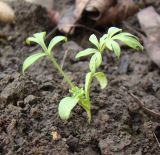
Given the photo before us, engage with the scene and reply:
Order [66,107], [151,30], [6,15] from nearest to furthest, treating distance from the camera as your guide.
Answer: [66,107] → [151,30] → [6,15]

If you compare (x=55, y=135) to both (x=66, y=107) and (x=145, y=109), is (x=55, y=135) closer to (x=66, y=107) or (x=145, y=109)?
(x=66, y=107)

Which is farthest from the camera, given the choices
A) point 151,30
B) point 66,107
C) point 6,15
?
point 6,15

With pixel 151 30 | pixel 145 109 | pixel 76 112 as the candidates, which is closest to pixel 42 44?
pixel 76 112

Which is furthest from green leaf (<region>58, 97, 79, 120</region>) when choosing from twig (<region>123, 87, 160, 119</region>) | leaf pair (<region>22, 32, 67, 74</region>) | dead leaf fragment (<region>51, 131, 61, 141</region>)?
twig (<region>123, 87, 160, 119</region>)

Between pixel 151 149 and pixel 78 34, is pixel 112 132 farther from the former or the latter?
pixel 78 34

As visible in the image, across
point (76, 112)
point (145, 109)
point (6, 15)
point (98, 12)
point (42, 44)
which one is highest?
point (6, 15)

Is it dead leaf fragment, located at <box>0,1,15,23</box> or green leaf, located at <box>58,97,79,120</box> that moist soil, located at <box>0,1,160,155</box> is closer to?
green leaf, located at <box>58,97,79,120</box>

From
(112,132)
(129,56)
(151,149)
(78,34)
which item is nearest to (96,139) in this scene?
(112,132)

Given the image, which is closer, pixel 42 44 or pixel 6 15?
pixel 42 44
